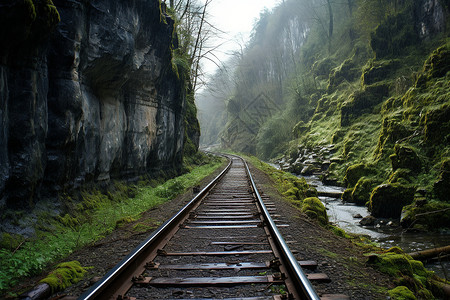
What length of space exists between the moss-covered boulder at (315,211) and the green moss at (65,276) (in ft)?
16.0

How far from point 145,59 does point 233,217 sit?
20.9ft

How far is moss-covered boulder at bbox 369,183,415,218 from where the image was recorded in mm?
8500

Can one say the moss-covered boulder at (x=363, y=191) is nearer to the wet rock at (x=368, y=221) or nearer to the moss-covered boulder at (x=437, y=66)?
the wet rock at (x=368, y=221)

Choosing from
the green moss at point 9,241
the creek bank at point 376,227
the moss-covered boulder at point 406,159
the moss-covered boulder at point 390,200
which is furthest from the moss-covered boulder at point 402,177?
the green moss at point 9,241

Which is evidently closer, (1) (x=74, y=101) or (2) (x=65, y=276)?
(2) (x=65, y=276)

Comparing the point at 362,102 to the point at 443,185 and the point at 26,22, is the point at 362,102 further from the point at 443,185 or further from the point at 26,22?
the point at 26,22

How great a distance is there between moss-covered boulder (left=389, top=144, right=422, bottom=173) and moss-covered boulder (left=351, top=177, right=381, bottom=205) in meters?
0.98

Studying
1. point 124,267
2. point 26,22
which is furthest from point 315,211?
point 26,22

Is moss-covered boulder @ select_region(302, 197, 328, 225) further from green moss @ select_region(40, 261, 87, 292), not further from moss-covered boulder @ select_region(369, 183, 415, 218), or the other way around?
green moss @ select_region(40, 261, 87, 292)

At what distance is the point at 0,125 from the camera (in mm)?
3967

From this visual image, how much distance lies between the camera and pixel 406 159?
32.1ft

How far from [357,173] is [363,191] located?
1.81 m

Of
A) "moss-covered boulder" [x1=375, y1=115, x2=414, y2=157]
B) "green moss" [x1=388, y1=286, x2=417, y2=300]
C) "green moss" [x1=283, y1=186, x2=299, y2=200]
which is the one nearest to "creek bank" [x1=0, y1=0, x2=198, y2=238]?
"green moss" [x1=388, y1=286, x2=417, y2=300]

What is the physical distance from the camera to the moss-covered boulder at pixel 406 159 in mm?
9486
